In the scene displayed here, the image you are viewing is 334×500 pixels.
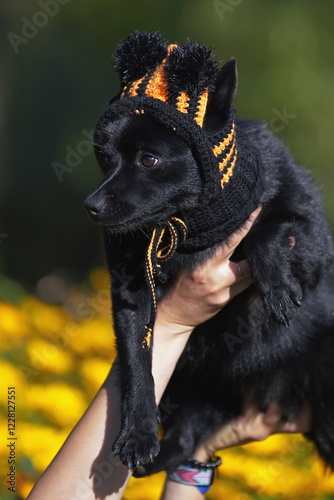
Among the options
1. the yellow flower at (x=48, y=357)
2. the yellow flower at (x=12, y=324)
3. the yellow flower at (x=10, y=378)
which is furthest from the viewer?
the yellow flower at (x=12, y=324)

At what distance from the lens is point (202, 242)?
6.58ft

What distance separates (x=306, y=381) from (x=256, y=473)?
0.81 m

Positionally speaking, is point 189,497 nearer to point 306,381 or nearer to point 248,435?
point 248,435

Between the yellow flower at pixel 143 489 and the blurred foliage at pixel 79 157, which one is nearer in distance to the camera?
the yellow flower at pixel 143 489

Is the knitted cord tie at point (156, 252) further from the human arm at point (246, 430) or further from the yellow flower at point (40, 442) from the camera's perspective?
the yellow flower at point (40, 442)

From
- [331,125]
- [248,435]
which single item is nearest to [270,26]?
[331,125]

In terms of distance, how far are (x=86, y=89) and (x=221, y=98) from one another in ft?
11.7

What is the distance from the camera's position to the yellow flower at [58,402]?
3.11 meters

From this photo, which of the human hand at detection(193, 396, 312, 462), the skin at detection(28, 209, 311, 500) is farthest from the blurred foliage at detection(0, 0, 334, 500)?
the skin at detection(28, 209, 311, 500)

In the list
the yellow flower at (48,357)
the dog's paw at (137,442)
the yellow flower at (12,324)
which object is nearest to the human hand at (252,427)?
the dog's paw at (137,442)

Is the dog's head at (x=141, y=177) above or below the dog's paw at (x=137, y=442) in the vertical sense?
above

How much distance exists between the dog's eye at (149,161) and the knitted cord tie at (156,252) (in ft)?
0.63

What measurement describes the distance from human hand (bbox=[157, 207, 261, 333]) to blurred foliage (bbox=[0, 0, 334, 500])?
970 millimetres

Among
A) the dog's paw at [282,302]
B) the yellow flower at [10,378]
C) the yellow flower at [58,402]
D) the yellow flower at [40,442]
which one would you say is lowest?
the yellow flower at [40,442]
